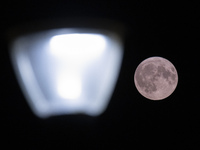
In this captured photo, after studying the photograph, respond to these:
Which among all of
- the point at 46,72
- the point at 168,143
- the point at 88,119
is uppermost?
the point at 46,72

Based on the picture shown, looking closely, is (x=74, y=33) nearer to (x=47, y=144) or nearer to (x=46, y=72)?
(x=46, y=72)

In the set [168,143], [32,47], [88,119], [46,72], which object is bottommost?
[168,143]

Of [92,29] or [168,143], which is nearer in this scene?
[92,29]

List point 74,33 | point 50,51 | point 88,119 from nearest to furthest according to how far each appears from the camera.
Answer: point 50,51, point 74,33, point 88,119

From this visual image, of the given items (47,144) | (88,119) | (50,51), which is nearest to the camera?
(50,51)

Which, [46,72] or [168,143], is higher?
[46,72]

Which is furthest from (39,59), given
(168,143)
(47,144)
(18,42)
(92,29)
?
(168,143)

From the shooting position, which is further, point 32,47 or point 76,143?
point 76,143

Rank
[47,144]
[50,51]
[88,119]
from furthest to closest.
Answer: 1. [88,119]
2. [47,144]
3. [50,51]

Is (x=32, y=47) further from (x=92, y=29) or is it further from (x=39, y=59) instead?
(x=92, y=29)

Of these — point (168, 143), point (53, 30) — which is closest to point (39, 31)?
point (53, 30)
